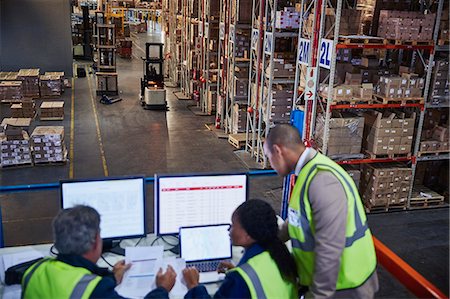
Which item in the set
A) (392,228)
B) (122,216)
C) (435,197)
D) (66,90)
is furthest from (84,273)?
(66,90)

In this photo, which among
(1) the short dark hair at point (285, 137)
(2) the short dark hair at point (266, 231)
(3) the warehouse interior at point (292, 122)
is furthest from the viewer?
(3) the warehouse interior at point (292, 122)

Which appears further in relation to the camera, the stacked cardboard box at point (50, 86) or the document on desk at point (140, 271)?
the stacked cardboard box at point (50, 86)

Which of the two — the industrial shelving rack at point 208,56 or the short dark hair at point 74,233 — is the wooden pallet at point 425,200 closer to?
the short dark hair at point 74,233

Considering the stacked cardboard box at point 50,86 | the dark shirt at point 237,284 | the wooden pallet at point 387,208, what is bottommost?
the wooden pallet at point 387,208

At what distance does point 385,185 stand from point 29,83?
1534cm

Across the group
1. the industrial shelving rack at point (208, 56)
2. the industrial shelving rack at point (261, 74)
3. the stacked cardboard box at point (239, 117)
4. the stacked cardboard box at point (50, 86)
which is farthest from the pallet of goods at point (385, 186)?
the stacked cardboard box at point (50, 86)

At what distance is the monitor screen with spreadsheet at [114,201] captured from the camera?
387 centimetres

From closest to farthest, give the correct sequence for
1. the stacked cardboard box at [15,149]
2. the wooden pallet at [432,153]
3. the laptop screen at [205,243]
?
1. the laptop screen at [205,243]
2. the wooden pallet at [432,153]
3. the stacked cardboard box at [15,149]

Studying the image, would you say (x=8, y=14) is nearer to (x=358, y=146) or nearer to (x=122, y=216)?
(x=358, y=146)

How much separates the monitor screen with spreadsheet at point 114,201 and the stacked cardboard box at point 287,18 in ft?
23.9

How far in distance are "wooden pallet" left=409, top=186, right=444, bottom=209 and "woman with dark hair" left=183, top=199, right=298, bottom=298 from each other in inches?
275

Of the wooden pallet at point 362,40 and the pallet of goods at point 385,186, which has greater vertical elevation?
the wooden pallet at point 362,40

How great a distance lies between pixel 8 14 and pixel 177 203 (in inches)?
887

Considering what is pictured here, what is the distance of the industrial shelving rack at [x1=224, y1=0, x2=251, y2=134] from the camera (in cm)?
1247
